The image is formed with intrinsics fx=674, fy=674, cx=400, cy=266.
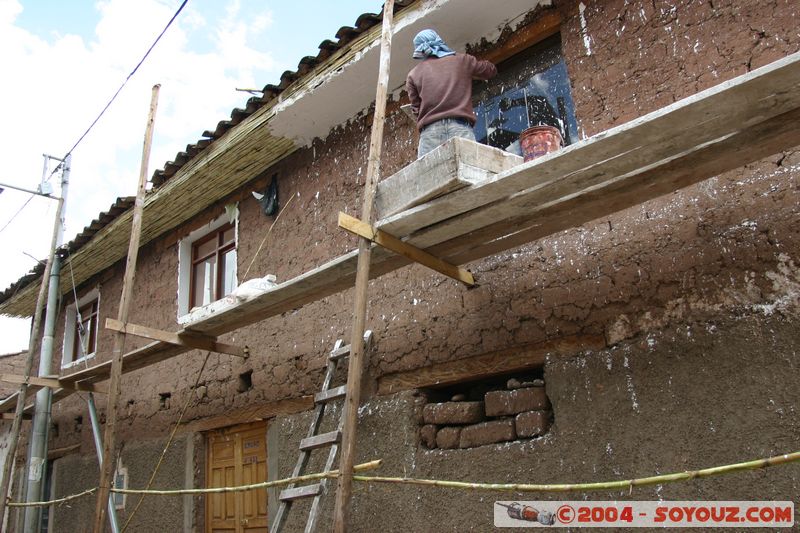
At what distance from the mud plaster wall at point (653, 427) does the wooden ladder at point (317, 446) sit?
0.51m

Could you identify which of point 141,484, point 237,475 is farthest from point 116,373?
point 141,484

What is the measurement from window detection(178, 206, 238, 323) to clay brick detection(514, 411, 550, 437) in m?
3.94

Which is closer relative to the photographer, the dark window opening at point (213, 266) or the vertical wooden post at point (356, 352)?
the vertical wooden post at point (356, 352)

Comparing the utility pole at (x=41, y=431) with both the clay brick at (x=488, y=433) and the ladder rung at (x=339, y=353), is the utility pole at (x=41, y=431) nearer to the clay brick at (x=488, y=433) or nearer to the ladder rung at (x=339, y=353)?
the ladder rung at (x=339, y=353)

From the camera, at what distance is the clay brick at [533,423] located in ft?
12.7

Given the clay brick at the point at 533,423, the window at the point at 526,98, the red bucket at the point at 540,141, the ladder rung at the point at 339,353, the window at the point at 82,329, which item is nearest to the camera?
the red bucket at the point at 540,141

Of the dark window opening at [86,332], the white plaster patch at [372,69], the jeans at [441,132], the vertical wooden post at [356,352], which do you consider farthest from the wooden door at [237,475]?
the dark window opening at [86,332]

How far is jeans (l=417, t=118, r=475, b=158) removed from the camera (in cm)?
395

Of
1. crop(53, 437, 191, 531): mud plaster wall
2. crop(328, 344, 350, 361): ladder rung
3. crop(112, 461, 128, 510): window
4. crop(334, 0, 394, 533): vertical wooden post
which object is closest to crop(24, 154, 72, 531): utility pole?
crop(53, 437, 191, 531): mud plaster wall

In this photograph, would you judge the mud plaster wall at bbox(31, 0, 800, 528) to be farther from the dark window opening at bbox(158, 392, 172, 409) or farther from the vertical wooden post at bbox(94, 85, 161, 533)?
the vertical wooden post at bbox(94, 85, 161, 533)

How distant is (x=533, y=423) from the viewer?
389 cm

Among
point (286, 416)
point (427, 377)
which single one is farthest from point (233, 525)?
point (427, 377)

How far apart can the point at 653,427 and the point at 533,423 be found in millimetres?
709

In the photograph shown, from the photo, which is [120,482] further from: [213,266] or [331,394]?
[331,394]
